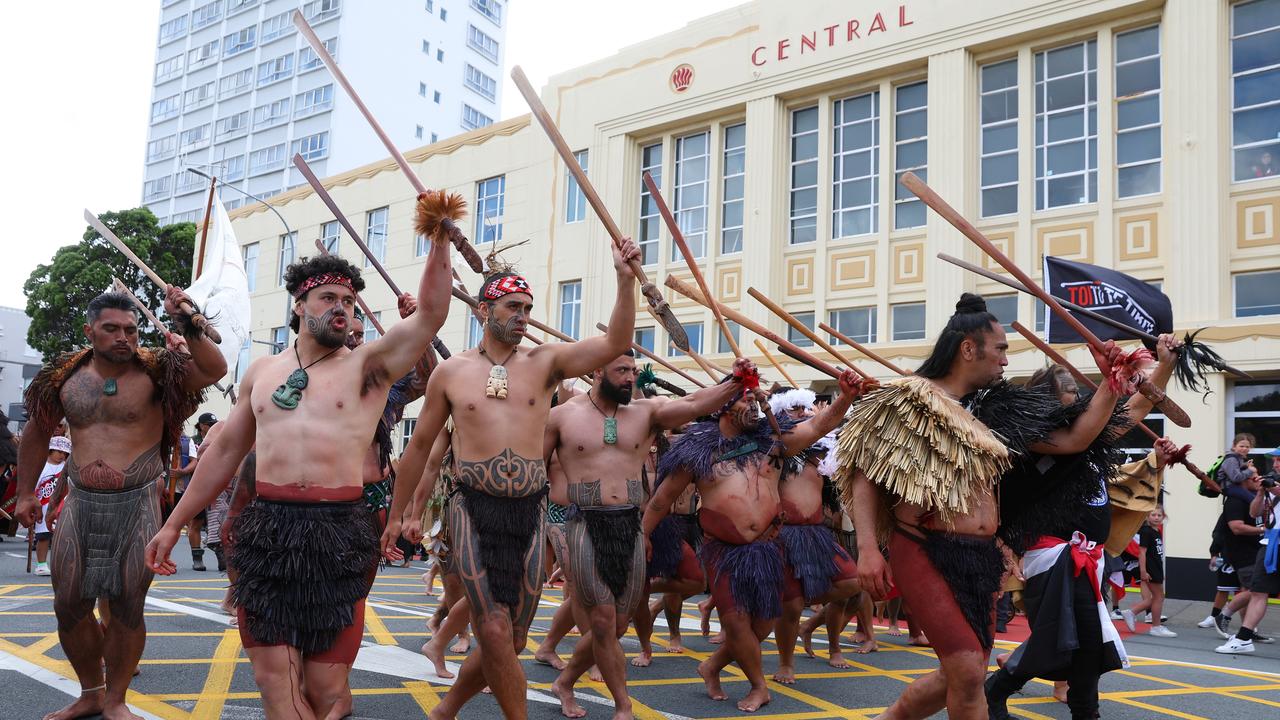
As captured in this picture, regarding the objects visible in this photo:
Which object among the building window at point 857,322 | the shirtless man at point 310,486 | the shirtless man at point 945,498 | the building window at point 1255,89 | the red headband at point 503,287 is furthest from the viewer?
the building window at point 857,322

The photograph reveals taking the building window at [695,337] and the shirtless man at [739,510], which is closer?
the shirtless man at [739,510]

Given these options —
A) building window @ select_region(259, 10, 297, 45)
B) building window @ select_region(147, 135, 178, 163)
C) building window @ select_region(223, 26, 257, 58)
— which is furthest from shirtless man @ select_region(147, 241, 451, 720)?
building window @ select_region(147, 135, 178, 163)

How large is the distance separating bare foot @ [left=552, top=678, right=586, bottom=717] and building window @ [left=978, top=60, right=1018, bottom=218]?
557 inches

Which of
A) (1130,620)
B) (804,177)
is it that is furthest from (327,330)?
(804,177)

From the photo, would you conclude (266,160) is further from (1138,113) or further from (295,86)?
(1138,113)

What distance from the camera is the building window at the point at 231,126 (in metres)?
Result: 63.9

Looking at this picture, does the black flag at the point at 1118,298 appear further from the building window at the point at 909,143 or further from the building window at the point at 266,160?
the building window at the point at 266,160

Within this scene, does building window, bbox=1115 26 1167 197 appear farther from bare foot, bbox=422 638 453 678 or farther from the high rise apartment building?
the high rise apartment building

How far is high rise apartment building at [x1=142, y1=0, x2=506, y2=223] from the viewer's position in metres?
58.5

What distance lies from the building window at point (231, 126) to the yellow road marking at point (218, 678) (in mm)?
62481

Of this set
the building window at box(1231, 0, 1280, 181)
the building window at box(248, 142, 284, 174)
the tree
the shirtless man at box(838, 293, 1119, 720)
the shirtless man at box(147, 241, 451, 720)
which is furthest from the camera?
the building window at box(248, 142, 284, 174)

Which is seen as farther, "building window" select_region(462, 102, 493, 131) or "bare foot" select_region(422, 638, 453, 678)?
"building window" select_region(462, 102, 493, 131)

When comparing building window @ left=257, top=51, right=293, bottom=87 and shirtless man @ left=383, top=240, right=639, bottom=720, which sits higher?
building window @ left=257, top=51, right=293, bottom=87

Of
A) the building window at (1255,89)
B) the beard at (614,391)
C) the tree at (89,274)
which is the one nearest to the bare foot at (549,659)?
the beard at (614,391)
